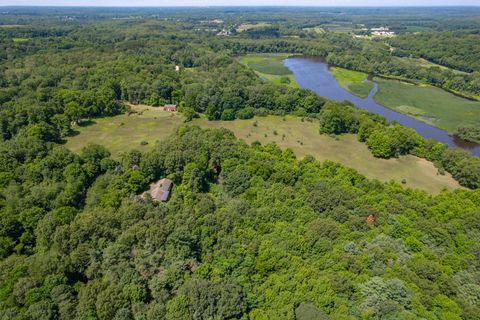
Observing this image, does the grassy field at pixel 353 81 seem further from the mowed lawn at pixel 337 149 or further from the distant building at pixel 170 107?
the distant building at pixel 170 107

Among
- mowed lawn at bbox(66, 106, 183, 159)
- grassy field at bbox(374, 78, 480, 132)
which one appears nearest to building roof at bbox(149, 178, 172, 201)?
mowed lawn at bbox(66, 106, 183, 159)

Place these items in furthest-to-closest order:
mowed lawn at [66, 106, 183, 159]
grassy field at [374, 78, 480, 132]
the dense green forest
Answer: grassy field at [374, 78, 480, 132]
mowed lawn at [66, 106, 183, 159]
the dense green forest

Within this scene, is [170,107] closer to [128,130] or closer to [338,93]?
[128,130]

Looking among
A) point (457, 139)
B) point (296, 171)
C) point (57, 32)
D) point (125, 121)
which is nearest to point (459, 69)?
→ point (457, 139)

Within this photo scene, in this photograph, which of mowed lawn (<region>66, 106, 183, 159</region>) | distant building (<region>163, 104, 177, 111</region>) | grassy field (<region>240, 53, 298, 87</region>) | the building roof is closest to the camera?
the building roof

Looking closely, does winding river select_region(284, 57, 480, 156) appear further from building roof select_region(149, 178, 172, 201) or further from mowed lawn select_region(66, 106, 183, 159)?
building roof select_region(149, 178, 172, 201)

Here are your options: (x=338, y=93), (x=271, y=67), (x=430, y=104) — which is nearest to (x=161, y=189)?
(x=338, y=93)
